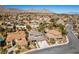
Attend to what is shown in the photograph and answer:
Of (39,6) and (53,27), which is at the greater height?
(39,6)

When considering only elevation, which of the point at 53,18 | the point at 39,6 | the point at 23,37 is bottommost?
the point at 23,37

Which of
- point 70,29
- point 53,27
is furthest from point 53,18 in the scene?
point 70,29

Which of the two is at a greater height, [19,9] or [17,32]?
[19,9]
